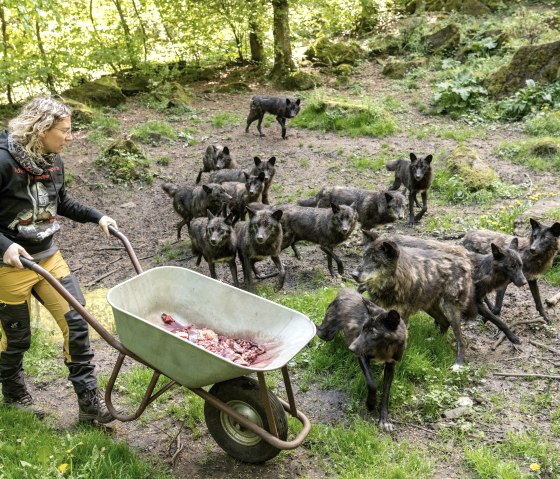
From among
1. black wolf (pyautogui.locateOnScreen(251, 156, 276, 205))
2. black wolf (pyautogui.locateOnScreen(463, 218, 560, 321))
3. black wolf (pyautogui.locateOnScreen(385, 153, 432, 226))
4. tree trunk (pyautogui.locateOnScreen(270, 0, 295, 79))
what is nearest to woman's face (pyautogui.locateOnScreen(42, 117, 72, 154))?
black wolf (pyautogui.locateOnScreen(463, 218, 560, 321))

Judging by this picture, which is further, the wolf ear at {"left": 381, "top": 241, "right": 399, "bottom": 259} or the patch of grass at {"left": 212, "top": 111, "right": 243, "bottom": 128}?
the patch of grass at {"left": 212, "top": 111, "right": 243, "bottom": 128}

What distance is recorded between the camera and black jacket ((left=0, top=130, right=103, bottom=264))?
14.1ft

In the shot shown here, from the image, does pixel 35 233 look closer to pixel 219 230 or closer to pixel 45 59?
pixel 219 230

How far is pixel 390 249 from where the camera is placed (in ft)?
19.6

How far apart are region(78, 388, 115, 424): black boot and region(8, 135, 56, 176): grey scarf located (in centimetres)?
200

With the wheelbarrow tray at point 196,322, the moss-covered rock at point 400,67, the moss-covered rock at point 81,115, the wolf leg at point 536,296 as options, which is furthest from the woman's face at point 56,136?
the moss-covered rock at point 400,67

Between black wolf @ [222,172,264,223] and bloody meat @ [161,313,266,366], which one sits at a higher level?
bloody meat @ [161,313,266,366]

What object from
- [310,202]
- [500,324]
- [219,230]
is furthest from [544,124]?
[219,230]

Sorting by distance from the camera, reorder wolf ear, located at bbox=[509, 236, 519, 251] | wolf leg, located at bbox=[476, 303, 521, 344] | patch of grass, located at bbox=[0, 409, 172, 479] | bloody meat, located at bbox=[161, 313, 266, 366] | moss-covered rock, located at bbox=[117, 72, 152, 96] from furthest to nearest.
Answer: moss-covered rock, located at bbox=[117, 72, 152, 96]
wolf ear, located at bbox=[509, 236, 519, 251]
wolf leg, located at bbox=[476, 303, 521, 344]
bloody meat, located at bbox=[161, 313, 266, 366]
patch of grass, located at bbox=[0, 409, 172, 479]

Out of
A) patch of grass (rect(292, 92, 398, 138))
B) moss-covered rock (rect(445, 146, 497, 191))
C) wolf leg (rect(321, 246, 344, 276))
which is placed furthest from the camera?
patch of grass (rect(292, 92, 398, 138))

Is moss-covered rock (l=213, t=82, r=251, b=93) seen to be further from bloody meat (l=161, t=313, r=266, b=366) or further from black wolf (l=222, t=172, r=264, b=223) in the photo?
bloody meat (l=161, t=313, r=266, b=366)

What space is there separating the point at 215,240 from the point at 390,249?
3.05 meters

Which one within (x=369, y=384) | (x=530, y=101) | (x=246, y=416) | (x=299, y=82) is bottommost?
(x=369, y=384)

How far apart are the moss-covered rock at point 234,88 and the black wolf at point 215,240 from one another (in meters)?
12.0
